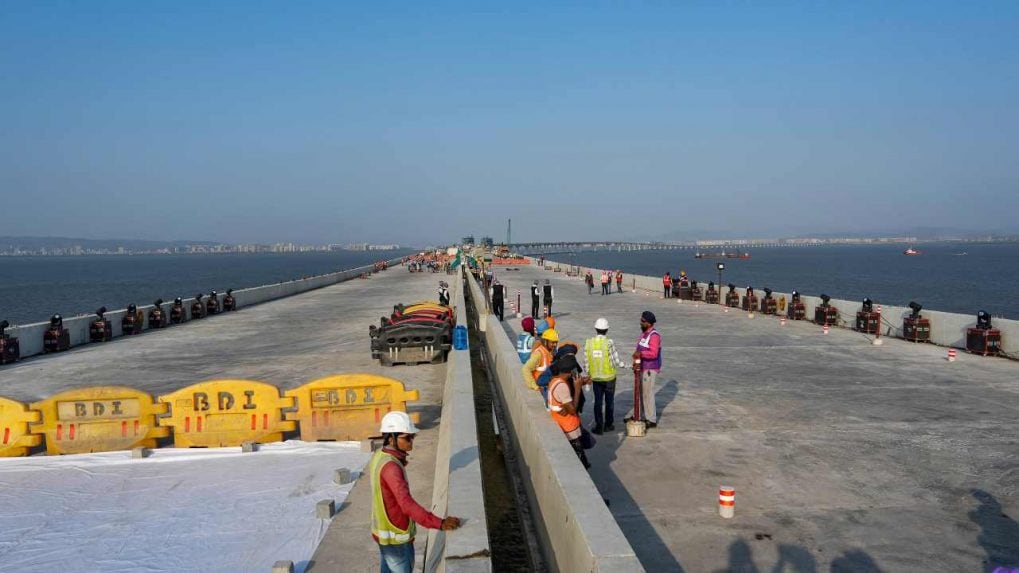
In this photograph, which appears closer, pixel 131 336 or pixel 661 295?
pixel 131 336

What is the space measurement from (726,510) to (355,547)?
11.7 ft

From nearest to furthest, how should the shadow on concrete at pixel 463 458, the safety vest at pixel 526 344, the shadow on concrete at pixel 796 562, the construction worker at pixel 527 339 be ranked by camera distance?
the shadow on concrete at pixel 796 562, the shadow on concrete at pixel 463 458, the construction worker at pixel 527 339, the safety vest at pixel 526 344

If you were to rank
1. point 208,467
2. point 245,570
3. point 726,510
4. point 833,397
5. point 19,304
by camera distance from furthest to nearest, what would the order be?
1. point 19,304
2. point 833,397
3. point 208,467
4. point 726,510
5. point 245,570

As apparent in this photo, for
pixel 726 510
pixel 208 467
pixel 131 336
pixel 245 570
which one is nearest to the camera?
pixel 245 570

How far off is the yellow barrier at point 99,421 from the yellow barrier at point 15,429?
148 mm

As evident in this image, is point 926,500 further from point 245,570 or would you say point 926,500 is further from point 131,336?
point 131,336

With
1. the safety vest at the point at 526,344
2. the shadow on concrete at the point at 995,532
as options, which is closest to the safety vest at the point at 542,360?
the safety vest at the point at 526,344

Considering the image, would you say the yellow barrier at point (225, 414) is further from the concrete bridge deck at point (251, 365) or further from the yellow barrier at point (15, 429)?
the concrete bridge deck at point (251, 365)

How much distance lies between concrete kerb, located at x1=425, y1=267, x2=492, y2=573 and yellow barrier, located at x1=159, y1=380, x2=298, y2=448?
2782 millimetres

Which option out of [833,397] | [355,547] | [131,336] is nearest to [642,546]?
[355,547]

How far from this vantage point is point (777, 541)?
6.46 m

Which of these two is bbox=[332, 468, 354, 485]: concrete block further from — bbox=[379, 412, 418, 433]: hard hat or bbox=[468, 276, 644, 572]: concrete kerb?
bbox=[379, 412, 418, 433]: hard hat

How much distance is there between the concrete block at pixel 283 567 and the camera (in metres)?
5.81

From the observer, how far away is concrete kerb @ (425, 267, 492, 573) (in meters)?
4.65
